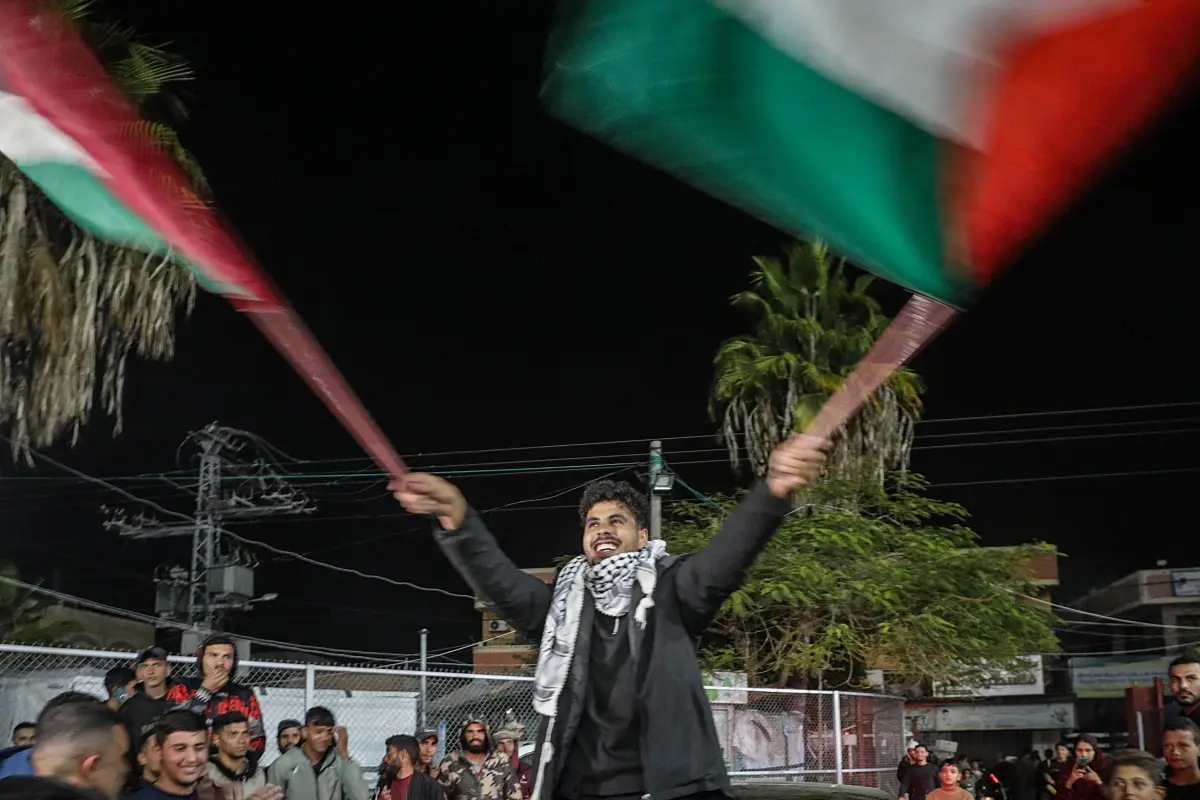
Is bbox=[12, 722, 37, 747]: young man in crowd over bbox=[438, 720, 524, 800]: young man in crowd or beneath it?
over

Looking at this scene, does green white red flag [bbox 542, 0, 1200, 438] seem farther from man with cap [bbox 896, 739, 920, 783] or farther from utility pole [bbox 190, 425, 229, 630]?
utility pole [bbox 190, 425, 229, 630]

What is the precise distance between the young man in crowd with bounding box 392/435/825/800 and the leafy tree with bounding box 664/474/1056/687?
1758 cm

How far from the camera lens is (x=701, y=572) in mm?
3752

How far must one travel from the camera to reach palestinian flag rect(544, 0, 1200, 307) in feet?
8.70

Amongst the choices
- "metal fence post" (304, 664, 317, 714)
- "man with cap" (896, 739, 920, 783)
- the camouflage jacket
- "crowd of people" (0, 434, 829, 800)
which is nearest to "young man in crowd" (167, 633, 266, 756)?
"metal fence post" (304, 664, 317, 714)

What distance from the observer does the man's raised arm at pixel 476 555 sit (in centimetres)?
372

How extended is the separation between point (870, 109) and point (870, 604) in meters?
19.9

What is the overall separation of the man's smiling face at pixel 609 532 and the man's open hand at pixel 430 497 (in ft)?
1.63

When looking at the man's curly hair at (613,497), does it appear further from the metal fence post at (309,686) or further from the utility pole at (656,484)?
the utility pole at (656,484)

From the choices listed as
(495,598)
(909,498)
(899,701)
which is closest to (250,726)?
(495,598)

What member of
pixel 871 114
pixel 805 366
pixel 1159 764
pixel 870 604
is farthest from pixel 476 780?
pixel 805 366

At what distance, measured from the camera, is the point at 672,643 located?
3.81 metres

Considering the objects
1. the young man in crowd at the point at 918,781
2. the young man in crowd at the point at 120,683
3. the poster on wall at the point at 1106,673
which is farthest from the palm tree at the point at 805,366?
the poster on wall at the point at 1106,673

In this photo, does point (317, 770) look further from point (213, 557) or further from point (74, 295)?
point (213, 557)
